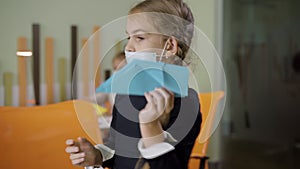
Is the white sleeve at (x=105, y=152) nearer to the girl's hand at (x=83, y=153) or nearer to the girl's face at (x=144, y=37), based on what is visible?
the girl's hand at (x=83, y=153)

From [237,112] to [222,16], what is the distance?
1.89 feet

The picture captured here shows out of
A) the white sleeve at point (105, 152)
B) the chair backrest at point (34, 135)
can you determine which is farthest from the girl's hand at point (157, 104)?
the chair backrest at point (34, 135)

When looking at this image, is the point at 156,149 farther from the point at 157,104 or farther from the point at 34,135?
the point at 34,135

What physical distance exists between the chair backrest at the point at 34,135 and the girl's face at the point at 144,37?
0.27 m

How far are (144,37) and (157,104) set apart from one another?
61mm

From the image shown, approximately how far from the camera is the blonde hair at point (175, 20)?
235mm

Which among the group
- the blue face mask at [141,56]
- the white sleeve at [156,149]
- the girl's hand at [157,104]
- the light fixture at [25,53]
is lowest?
the white sleeve at [156,149]

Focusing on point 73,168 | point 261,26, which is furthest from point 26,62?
point 261,26

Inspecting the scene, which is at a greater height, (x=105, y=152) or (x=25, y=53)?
(x=25, y=53)

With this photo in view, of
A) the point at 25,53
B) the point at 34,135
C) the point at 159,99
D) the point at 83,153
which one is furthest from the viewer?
the point at 25,53

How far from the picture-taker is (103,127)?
0.34 metres

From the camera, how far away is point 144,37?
0.77 ft

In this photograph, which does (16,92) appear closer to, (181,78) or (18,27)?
(18,27)

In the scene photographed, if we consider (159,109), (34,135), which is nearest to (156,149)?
(159,109)
